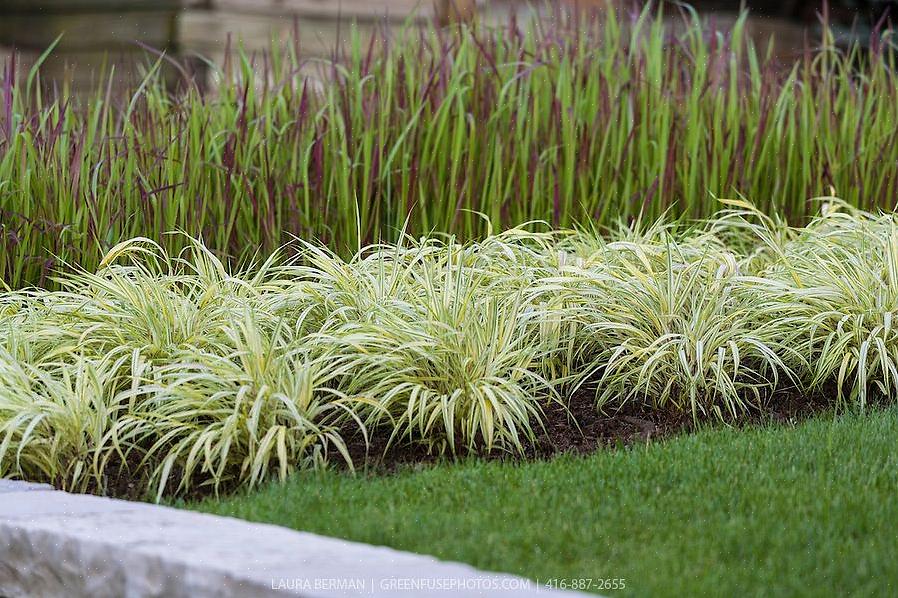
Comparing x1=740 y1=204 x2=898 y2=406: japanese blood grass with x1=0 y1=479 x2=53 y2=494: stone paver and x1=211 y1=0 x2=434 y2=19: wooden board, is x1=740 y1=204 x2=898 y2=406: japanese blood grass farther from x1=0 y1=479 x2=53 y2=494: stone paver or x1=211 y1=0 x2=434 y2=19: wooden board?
x1=211 y1=0 x2=434 y2=19: wooden board

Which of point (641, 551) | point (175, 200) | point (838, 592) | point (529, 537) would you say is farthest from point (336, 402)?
point (175, 200)

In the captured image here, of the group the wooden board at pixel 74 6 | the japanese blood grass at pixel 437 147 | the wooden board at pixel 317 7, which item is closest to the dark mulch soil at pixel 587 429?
the japanese blood grass at pixel 437 147

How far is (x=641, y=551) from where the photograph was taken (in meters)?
2.39

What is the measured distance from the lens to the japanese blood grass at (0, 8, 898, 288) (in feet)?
15.1

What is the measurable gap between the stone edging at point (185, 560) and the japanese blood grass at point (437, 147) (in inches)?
75.6

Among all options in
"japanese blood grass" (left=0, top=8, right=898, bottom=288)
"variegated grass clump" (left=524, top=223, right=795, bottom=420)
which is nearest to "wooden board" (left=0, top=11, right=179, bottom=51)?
"japanese blood grass" (left=0, top=8, right=898, bottom=288)

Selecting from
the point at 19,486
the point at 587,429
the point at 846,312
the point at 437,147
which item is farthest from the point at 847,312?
the point at 19,486

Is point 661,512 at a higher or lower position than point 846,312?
lower

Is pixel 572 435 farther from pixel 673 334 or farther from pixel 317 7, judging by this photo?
pixel 317 7

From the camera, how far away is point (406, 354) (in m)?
3.41

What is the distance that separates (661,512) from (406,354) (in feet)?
3.42

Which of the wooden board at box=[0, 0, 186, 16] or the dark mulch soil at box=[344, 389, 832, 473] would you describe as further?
the wooden board at box=[0, 0, 186, 16]

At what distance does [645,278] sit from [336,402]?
1.28 m

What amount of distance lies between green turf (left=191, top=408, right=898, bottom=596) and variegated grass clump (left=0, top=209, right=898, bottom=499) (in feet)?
0.77
